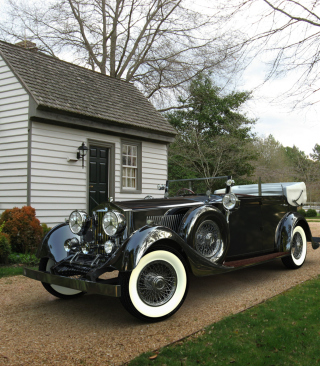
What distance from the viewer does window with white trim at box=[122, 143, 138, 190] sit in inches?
412

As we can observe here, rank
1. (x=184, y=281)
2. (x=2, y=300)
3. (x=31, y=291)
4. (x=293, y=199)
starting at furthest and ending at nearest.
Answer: (x=293, y=199) < (x=31, y=291) < (x=2, y=300) < (x=184, y=281)

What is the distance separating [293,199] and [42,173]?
216 inches

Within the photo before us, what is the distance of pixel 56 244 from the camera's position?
4301 millimetres

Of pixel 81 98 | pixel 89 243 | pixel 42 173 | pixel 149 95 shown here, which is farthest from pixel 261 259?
pixel 149 95

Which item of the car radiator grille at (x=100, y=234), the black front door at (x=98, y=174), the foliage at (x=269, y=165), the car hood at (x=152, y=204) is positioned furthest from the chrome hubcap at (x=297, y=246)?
the foliage at (x=269, y=165)

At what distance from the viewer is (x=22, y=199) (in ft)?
26.9

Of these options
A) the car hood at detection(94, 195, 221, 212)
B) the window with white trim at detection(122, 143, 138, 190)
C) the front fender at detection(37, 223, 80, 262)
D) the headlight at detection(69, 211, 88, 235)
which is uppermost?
the window with white trim at detection(122, 143, 138, 190)

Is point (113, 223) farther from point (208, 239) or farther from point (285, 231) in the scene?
point (285, 231)

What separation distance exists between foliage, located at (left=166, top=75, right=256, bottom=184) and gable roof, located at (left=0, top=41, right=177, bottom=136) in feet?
28.0

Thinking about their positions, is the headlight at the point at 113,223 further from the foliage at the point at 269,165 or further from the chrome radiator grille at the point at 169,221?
the foliage at the point at 269,165

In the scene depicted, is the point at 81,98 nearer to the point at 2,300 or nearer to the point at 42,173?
the point at 42,173

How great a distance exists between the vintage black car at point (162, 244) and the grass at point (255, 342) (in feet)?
1.92

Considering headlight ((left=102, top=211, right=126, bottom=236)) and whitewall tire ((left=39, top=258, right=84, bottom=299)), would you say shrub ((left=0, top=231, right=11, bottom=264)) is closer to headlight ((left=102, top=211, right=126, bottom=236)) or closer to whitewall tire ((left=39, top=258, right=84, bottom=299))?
whitewall tire ((left=39, top=258, right=84, bottom=299))

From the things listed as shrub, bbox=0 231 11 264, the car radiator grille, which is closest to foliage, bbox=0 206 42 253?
shrub, bbox=0 231 11 264
